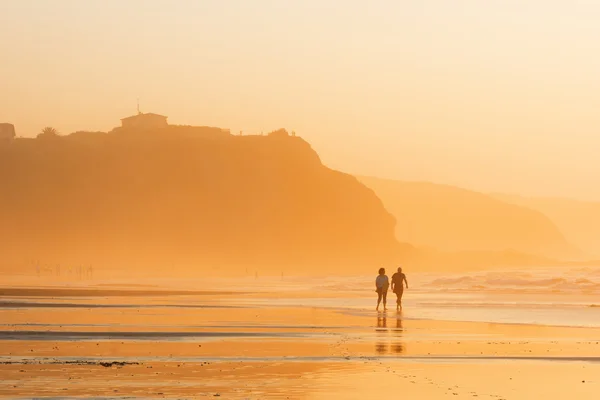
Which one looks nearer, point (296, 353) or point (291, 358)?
point (291, 358)

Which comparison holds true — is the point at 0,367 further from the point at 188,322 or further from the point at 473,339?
the point at 188,322

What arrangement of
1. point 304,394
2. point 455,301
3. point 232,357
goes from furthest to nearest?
point 455,301 < point 232,357 < point 304,394

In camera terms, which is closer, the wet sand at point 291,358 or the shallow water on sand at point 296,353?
the wet sand at point 291,358

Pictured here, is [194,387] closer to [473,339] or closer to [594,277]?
[473,339]

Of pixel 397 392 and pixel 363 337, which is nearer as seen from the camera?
pixel 397 392

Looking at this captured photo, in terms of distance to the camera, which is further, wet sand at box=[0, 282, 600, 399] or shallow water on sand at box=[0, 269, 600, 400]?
shallow water on sand at box=[0, 269, 600, 400]

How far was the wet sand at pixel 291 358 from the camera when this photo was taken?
1844cm

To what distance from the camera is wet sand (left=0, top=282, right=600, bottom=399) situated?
60.5 ft

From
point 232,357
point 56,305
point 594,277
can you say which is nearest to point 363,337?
point 232,357

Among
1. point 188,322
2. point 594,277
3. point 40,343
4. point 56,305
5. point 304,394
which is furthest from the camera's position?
point 594,277

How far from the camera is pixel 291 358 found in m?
24.3

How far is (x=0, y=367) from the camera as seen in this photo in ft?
69.6

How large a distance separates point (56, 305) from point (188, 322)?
1562 cm

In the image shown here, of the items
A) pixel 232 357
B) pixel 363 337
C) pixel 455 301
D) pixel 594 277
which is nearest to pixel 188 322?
pixel 363 337
